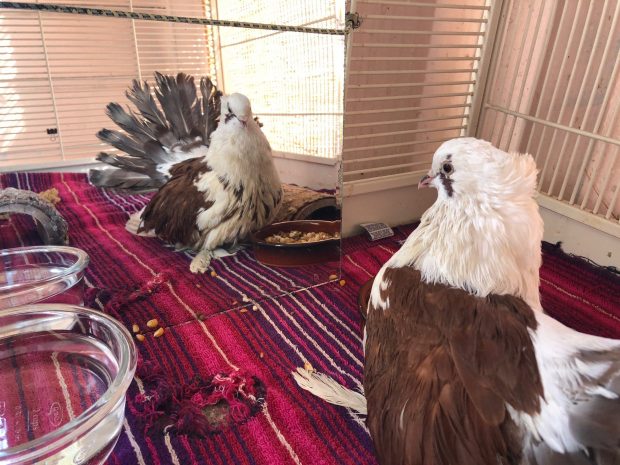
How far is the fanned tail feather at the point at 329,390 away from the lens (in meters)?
0.86

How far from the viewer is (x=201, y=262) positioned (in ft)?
4.08

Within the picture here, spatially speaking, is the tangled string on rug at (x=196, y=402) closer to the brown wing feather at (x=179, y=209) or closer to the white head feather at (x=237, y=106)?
the brown wing feather at (x=179, y=209)

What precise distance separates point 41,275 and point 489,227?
971mm

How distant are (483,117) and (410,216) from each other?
0.43 meters

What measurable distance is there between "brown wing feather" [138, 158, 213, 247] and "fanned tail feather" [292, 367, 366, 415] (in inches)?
21.5

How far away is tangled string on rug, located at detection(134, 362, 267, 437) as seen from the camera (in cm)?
82

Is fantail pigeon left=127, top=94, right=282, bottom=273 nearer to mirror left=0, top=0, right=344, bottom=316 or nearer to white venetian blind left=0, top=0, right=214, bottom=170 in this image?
mirror left=0, top=0, right=344, bottom=316

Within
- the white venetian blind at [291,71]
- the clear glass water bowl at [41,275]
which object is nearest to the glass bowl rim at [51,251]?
the clear glass water bowl at [41,275]

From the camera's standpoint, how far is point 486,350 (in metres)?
0.63

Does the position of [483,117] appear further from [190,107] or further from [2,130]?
[2,130]

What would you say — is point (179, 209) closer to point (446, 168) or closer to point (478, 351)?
point (446, 168)

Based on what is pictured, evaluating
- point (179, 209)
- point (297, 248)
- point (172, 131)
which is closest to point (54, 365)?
point (179, 209)

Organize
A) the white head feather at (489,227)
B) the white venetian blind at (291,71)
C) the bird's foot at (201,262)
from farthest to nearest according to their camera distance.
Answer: the bird's foot at (201,262) → the white venetian blind at (291,71) → the white head feather at (489,227)

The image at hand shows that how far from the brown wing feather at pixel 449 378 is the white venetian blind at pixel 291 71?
59 cm
